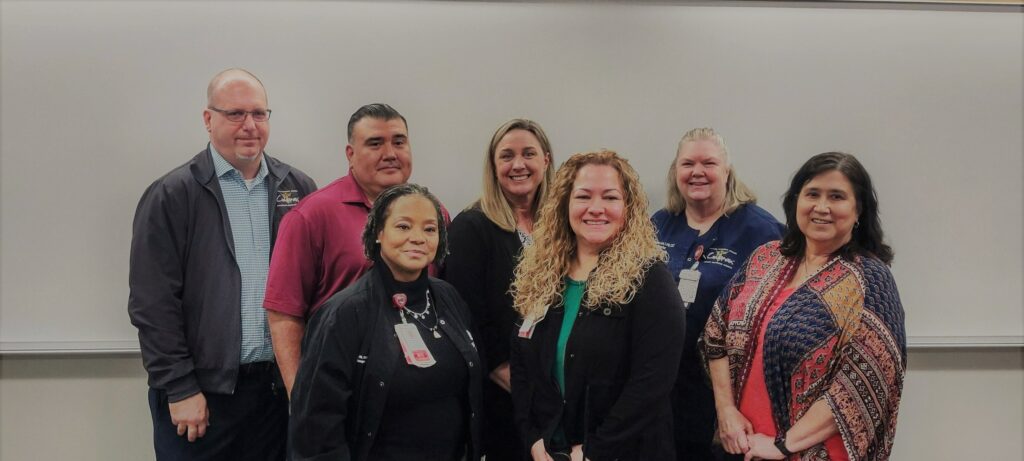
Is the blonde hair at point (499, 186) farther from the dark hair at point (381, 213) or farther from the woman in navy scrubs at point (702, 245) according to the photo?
the woman in navy scrubs at point (702, 245)

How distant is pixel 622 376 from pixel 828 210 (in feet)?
2.68

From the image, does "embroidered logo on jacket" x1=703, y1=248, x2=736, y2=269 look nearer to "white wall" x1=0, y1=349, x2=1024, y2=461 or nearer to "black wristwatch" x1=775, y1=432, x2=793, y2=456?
"black wristwatch" x1=775, y1=432, x2=793, y2=456

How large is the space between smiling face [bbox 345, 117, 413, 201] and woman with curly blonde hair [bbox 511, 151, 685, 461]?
597 millimetres

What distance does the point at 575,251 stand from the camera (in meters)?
2.36

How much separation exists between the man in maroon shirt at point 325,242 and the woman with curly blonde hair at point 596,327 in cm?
62

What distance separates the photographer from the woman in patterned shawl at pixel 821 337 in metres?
2.15

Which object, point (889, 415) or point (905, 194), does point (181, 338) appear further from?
point (905, 194)

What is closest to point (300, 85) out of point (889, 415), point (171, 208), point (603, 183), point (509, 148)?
point (171, 208)

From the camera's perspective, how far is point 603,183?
2234 mm

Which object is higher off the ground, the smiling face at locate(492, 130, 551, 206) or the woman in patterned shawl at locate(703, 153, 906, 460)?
the smiling face at locate(492, 130, 551, 206)

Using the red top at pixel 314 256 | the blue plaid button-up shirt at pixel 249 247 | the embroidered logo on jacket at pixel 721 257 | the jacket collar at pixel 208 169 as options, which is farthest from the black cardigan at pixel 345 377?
the embroidered logo on jacket at pixel 721 257

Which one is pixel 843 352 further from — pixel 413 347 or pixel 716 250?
pixel 413 347

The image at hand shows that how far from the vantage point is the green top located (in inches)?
87.8

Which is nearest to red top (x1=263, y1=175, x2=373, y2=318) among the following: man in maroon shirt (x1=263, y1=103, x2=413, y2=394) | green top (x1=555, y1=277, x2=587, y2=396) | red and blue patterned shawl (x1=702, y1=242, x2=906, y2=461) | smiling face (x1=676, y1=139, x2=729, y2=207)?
man in maroon shirt (x1=263, y1=103, x2=413, y2=394)
